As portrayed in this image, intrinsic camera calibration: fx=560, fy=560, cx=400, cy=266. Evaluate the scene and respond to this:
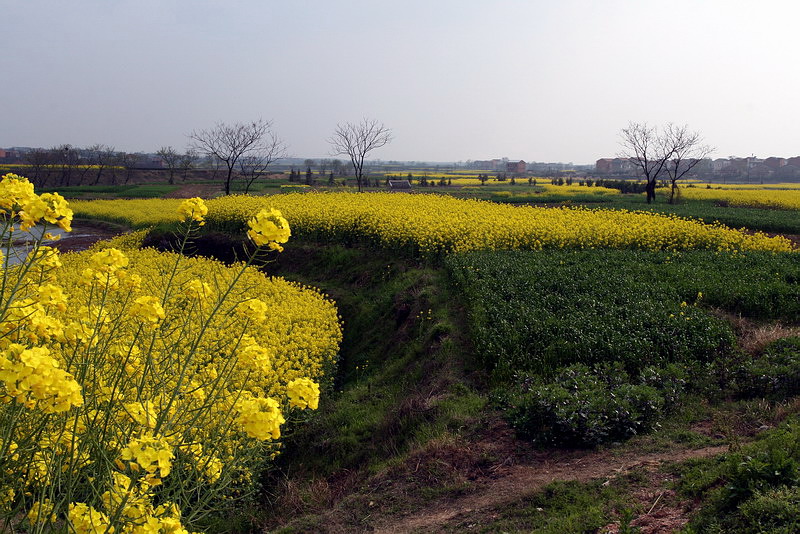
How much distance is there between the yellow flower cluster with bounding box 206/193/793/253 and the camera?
12891mm

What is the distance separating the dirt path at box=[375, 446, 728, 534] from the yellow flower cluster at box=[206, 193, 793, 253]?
762cm

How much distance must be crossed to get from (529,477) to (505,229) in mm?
9340

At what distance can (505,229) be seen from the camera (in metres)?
13.6

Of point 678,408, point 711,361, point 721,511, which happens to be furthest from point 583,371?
point 721,511

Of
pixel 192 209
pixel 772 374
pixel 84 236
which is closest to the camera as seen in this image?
pixel 192 209

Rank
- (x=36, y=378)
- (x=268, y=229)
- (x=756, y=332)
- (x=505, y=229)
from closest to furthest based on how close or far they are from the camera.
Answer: (x=36, y=378) < (x=268, y=229) < (x=756, y=332) < (x=505, y=229)

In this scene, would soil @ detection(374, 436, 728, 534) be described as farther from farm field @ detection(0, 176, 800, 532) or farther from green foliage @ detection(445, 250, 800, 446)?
green foliage @ detection(445, 250, 800, 446)

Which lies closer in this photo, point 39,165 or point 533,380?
point 533,380

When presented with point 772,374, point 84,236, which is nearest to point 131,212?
point 84,236

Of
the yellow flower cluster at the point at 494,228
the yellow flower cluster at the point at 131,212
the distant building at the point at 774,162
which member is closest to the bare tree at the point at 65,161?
the yellow flower cluster at the point at 131,212

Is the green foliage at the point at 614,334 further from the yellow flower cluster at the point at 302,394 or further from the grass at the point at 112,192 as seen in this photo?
the grass at the point at 112,192

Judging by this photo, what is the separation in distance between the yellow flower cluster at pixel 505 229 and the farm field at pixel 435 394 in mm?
345

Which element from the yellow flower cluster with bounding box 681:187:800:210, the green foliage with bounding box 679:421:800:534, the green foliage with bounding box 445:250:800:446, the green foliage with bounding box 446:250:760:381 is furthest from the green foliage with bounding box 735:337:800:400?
the yellow flower cluster with bounding box 681:187:800:210

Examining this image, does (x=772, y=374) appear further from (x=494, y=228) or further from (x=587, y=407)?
(x=494, y=228)
